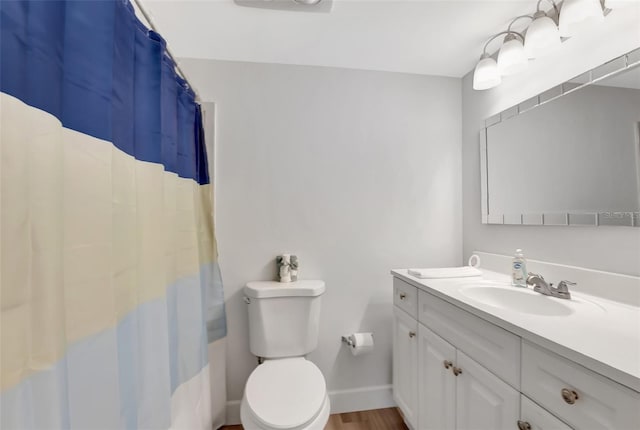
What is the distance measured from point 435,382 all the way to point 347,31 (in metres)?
1.71

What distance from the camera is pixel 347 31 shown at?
148 cm

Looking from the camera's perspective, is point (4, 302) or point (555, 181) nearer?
point (4, 302)

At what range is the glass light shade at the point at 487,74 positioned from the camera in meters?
1.51

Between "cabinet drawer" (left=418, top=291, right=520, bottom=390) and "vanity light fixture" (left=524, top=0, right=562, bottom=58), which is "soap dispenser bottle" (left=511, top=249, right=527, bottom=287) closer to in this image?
"cabinet drawer" (left=418, top=291, right=520, bottom=390)

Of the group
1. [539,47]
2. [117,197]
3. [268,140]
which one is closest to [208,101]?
[268,140]

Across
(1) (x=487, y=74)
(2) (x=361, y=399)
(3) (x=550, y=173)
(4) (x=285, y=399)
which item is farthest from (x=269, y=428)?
(1) (x=487, y=74)

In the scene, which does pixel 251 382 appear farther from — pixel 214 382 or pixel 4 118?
pixel 4 118

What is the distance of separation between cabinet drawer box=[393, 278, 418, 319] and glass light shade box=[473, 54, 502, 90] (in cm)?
114

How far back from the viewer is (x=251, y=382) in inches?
53.0

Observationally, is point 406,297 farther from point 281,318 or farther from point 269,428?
point 269,428

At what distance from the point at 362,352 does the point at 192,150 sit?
1450 millimetres

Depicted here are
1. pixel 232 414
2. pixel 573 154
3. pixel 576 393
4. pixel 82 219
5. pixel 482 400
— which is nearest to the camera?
pixel 82 219

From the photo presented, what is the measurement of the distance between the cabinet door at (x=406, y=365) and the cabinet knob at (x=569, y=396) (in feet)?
2.44

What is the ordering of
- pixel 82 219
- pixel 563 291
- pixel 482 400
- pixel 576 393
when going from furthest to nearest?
1. pixel 563 291
2. pixel 482 400
3. pixel 576 393
4. pixel 82 219
